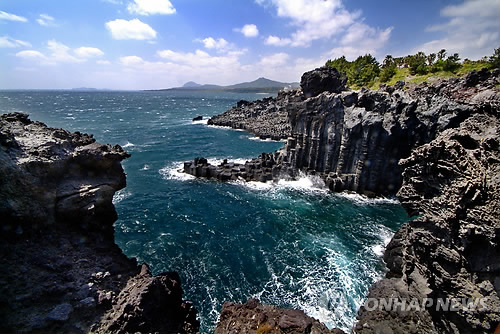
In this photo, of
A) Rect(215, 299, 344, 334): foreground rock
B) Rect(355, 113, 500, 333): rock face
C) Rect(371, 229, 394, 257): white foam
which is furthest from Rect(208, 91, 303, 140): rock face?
Rect(215, 299, 344, 334): foreground rock

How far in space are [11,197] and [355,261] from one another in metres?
24.7

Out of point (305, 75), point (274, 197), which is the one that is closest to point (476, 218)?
point (274, 197)

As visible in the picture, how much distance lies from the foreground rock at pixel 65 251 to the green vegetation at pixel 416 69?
85.1 meters

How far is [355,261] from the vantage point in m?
22.8

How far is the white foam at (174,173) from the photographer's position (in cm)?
4277

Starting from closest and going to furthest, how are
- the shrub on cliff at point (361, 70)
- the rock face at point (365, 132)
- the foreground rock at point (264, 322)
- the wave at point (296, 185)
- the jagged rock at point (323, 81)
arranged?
the foreground rock at point (264, 322)
the rock face at point (365, 132)
the wave at point (296, 185)
the jagged rock at point (323, 81)
the shrub on cliff at point (361, 70)

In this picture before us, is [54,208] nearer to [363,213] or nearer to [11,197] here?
[11,197]

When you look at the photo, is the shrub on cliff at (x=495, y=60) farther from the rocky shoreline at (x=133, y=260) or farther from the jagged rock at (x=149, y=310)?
the jagged rock at (x=149, y=310)

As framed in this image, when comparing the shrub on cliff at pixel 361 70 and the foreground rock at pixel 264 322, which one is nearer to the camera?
the foreground rock at pixel 264 322

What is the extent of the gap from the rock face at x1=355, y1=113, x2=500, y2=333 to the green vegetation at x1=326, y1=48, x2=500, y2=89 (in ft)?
234

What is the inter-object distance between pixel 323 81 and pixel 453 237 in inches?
2523

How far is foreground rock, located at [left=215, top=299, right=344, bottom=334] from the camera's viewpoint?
11.1 m

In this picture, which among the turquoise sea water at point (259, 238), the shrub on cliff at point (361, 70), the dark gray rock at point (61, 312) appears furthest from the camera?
the shrub on cliff at point (361, 70)

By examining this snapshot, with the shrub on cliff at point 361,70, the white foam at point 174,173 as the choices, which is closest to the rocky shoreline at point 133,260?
the white foam at point 174,173
